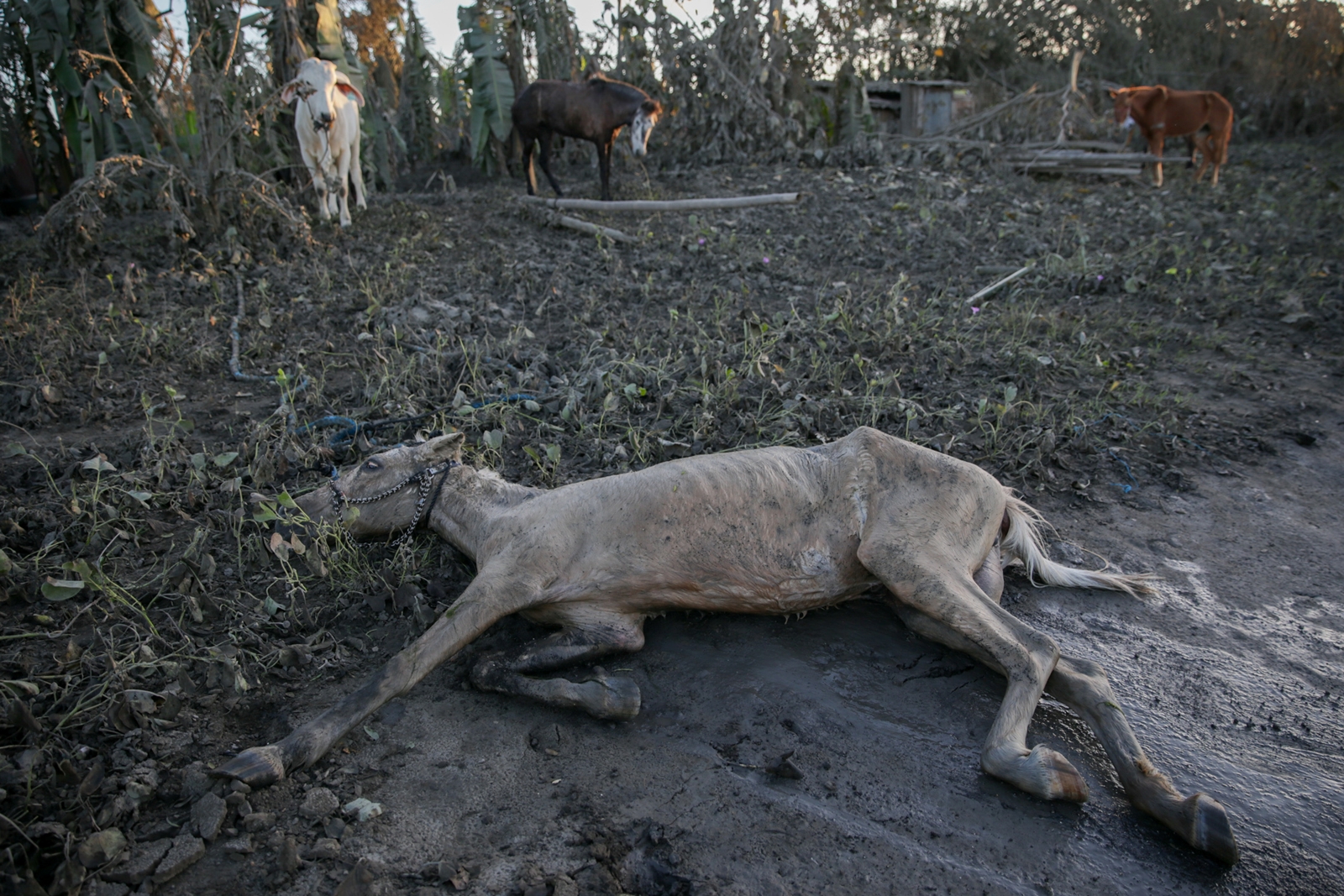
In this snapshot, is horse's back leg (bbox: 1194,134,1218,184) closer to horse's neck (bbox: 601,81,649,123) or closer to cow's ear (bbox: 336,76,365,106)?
horse's neck (bbox: 601,81,649,123)

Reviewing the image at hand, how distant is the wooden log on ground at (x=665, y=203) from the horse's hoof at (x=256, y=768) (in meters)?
7.44

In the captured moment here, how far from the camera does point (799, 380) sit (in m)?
4.91

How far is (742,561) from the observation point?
2939mm

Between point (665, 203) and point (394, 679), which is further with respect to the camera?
point (665, 203)

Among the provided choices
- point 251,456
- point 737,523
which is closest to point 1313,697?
point 737,523

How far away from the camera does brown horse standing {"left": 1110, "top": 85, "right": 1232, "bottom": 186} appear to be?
38.0 feet

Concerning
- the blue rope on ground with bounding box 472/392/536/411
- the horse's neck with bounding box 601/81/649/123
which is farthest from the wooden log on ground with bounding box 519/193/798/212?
the blue rope on ground with bounding box 472/392/536/411

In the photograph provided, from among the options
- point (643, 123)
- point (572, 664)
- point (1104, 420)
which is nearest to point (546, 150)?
point (643, 123)

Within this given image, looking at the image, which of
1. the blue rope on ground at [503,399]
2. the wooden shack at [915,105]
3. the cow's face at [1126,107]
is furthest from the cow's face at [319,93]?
the cow's face at [1126,107]

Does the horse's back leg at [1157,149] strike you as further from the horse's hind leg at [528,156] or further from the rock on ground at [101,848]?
the rock on ground at [101,848]

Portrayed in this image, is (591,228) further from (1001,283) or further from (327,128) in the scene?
(1001,283)

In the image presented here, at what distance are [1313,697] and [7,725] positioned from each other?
4.45 m

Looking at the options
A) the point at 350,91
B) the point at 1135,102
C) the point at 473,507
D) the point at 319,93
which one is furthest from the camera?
the point at 1135,102

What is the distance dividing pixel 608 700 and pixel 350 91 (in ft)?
28.9
